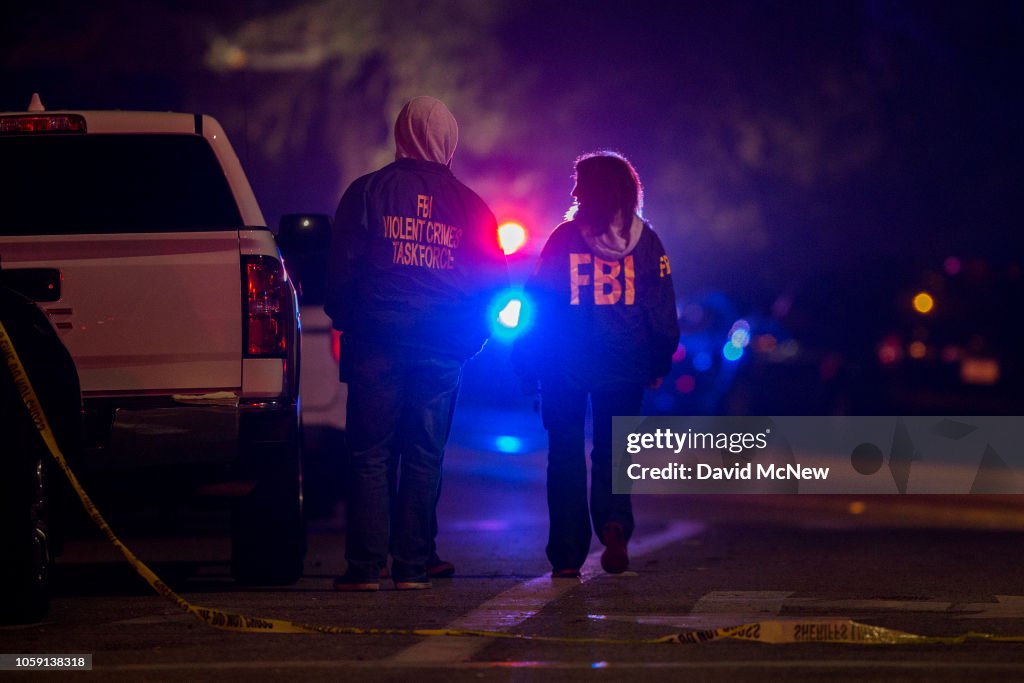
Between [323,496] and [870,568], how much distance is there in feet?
14.7

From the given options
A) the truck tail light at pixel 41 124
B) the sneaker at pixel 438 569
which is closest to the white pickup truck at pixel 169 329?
the truck tail light at pixel 41 124

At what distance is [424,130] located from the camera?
7.92 m

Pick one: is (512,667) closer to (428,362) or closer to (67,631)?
(67,631)

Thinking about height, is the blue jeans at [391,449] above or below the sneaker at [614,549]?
above

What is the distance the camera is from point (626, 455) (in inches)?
328

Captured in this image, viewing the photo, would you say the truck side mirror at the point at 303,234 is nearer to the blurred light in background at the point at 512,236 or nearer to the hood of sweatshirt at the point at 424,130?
the hood of sweatshirt at the point at 424,130

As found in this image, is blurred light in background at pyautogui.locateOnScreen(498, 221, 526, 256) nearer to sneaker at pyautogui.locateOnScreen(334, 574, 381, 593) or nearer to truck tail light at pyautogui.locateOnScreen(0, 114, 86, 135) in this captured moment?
truck tail light at pyautogui.locateOnScreen(0, 114, 86, 135)

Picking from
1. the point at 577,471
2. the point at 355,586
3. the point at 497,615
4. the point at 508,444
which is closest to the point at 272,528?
the point at 355,586

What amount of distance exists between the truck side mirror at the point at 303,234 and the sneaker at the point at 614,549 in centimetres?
184

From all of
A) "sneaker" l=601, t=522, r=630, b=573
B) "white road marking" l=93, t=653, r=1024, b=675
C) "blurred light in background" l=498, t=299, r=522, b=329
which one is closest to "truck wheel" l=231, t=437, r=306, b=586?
"blurred light in background" l=498, t=299, r=522, b=329

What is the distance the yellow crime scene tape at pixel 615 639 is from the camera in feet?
18.9

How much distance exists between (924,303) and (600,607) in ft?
216

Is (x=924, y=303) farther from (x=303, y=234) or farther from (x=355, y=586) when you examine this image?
(x=355, y=586)

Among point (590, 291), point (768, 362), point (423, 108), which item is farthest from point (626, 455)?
point (768, 362)
